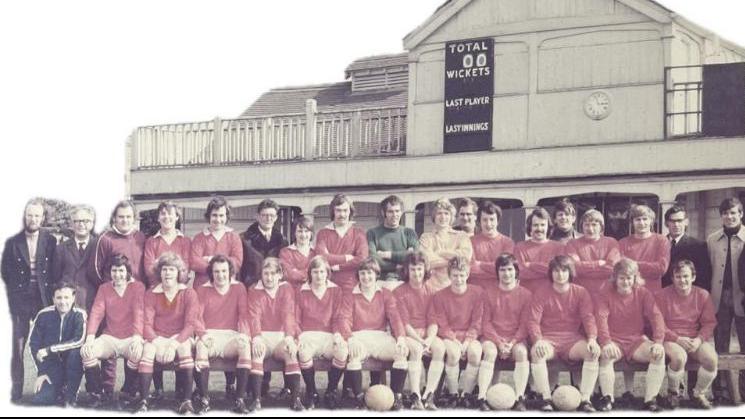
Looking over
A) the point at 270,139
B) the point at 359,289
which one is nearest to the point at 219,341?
the point at 359,289

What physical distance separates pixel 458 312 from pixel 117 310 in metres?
3.06

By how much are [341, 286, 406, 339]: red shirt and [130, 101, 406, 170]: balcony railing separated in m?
4.81

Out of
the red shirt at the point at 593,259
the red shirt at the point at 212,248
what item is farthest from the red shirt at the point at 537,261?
the red shirt at the point at 212,248

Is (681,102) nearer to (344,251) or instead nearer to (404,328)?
(344,251)

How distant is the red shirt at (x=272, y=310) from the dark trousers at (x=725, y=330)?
11.9 ft

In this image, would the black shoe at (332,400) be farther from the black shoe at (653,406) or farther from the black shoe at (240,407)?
the black shoe at (653,406)

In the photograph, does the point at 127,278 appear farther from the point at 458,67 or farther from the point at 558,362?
the point at 458,67

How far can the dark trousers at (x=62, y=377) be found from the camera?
11.8 m

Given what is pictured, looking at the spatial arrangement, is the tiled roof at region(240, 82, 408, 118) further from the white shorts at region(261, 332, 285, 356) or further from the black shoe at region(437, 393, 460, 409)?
the black shoe at region(437, 393, 460, 409)

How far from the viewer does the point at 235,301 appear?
38.0 feet

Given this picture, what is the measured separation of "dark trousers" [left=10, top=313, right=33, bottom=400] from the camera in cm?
1242

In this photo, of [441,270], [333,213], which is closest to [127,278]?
[333,213]

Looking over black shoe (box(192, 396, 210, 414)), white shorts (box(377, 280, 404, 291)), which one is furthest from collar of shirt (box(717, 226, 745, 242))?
black shoe (box(192, 396, 210, 414))

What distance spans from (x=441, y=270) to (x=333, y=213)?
1.12m
